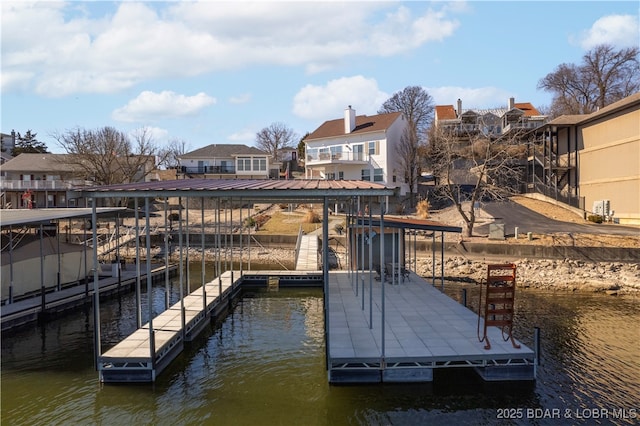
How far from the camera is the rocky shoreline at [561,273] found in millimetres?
21750

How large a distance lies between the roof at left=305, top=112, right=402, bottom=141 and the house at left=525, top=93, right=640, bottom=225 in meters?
13.1

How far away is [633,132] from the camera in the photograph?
29.7 m

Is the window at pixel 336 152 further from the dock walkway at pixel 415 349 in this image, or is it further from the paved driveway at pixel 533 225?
the dock walkway at pixel 415 349

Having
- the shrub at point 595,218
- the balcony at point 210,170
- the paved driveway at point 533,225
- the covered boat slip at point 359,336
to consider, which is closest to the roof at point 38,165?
the balcony at point 210,170

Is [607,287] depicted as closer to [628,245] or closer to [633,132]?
[628,245]

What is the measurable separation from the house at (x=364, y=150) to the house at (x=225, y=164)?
873cm

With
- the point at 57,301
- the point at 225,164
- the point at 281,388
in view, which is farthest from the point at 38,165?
the point at 281,388

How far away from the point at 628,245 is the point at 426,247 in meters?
10.8

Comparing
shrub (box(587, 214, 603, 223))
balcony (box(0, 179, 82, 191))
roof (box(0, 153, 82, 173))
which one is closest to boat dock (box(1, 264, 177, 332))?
shrub (box(587, 214, 603, 223))

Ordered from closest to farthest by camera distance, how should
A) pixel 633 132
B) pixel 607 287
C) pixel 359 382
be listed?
1. pixel 359 382
2. pixel 607 287
3. pixel 633 132

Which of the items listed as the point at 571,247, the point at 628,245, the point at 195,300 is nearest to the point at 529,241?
the point at 571,247

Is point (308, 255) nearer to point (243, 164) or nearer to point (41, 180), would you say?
point (243, 164)

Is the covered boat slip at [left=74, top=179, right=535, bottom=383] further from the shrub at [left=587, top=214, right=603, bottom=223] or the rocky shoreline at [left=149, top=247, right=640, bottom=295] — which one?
the shrub at [left=587, top=214, right=603, bottom=223]

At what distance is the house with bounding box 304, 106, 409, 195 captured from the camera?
4278cm
